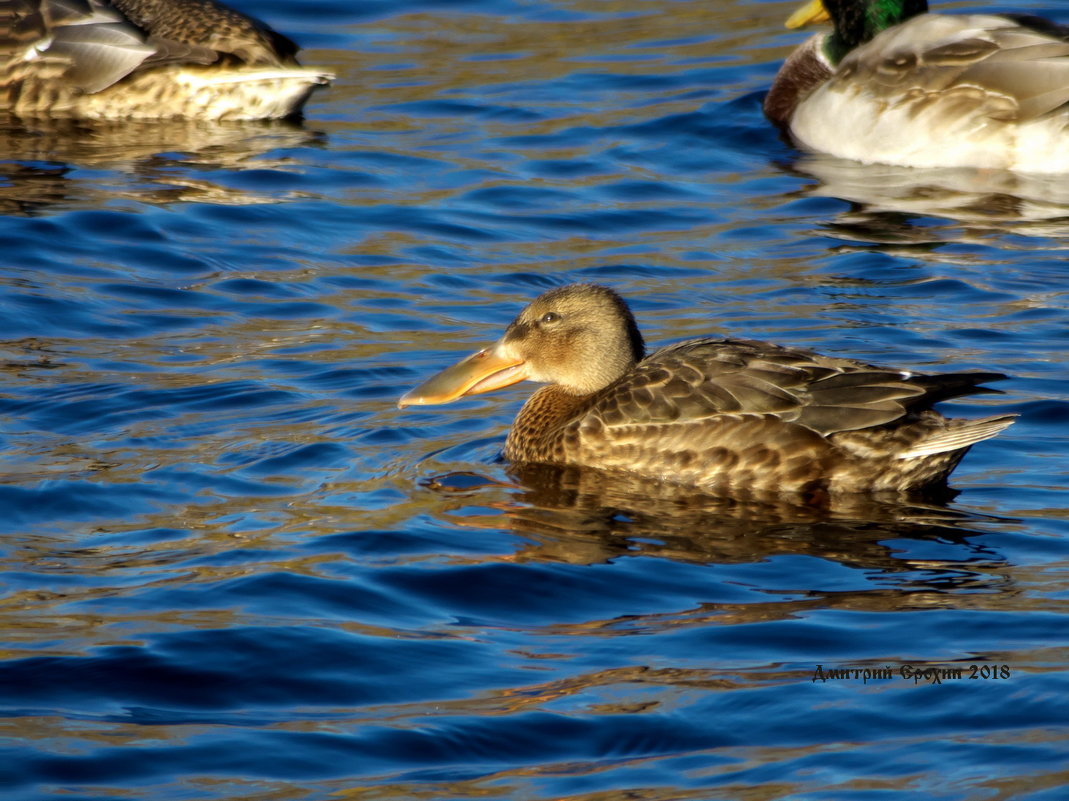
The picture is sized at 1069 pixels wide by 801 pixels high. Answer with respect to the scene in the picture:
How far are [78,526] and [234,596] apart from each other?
972 millimetres

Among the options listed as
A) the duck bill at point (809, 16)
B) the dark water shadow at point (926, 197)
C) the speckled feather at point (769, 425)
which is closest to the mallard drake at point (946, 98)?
the dark water shadow at point (926, 197)

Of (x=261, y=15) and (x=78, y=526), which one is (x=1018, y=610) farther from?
(x=261, y=15)

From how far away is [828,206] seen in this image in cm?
1185

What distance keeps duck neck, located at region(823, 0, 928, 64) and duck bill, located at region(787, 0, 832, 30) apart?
57cm

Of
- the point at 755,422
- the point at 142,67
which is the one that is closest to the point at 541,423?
the point at 755,422

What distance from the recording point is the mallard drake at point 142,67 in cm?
1327

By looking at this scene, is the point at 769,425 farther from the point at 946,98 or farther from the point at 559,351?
the point at 946,98

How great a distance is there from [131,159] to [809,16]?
5.80 m

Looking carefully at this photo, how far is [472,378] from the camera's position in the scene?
26.7 ft

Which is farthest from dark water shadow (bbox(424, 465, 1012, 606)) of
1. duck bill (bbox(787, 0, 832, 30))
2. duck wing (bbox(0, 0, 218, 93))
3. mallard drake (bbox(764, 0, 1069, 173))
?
duck bill (bbox(787, 0, 832, 30))

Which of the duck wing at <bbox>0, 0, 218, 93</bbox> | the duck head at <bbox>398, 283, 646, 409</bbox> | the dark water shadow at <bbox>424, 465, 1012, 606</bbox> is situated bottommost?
the dark water shadow at <bbox>424, 465, 1012, 606</bbox>

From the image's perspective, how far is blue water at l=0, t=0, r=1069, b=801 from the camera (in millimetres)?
4902

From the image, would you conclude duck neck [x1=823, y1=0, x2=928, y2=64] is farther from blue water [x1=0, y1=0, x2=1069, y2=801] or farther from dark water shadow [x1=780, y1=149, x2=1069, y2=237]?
dark water shadow [x1=780, y1=149, x2=1069, y2=237]

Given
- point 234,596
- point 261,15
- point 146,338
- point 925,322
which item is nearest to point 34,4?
point 261,15
